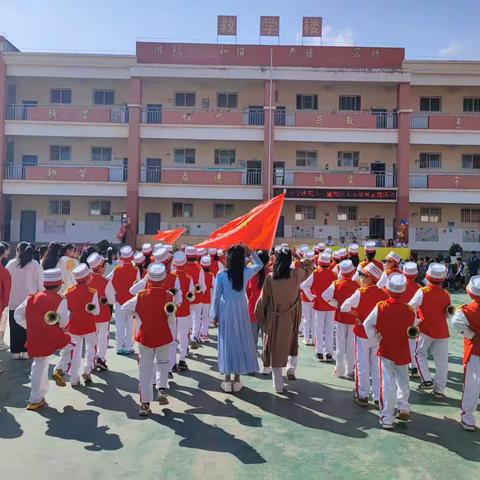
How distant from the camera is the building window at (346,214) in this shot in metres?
24.6

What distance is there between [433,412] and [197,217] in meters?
19.8

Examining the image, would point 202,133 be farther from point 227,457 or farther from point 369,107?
point 227,457

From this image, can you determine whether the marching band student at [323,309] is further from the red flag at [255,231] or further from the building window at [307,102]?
the building window at [307,102]

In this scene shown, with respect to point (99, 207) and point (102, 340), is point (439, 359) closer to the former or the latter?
point (102, 340)

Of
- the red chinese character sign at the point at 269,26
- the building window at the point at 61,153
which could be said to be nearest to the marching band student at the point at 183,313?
the building window at the point at 61,153

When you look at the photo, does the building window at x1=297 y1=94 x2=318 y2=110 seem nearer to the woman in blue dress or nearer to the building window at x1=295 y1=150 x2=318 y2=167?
the building window at x1=295 y1=150 x2=318 y2=167

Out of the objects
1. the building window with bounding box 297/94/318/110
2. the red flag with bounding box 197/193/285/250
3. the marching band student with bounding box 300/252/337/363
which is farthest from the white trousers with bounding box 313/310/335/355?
the building window with bounding box 297/94/318/110

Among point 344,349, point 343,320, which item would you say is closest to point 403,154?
point 344,349

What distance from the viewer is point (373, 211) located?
24.7m

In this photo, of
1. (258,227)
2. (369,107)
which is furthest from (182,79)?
(258,227)

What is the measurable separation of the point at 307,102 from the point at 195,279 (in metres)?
18.6

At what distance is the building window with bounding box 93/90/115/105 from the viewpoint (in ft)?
81.7

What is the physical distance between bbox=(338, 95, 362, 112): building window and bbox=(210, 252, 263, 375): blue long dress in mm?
20667

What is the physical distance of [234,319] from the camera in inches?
244
